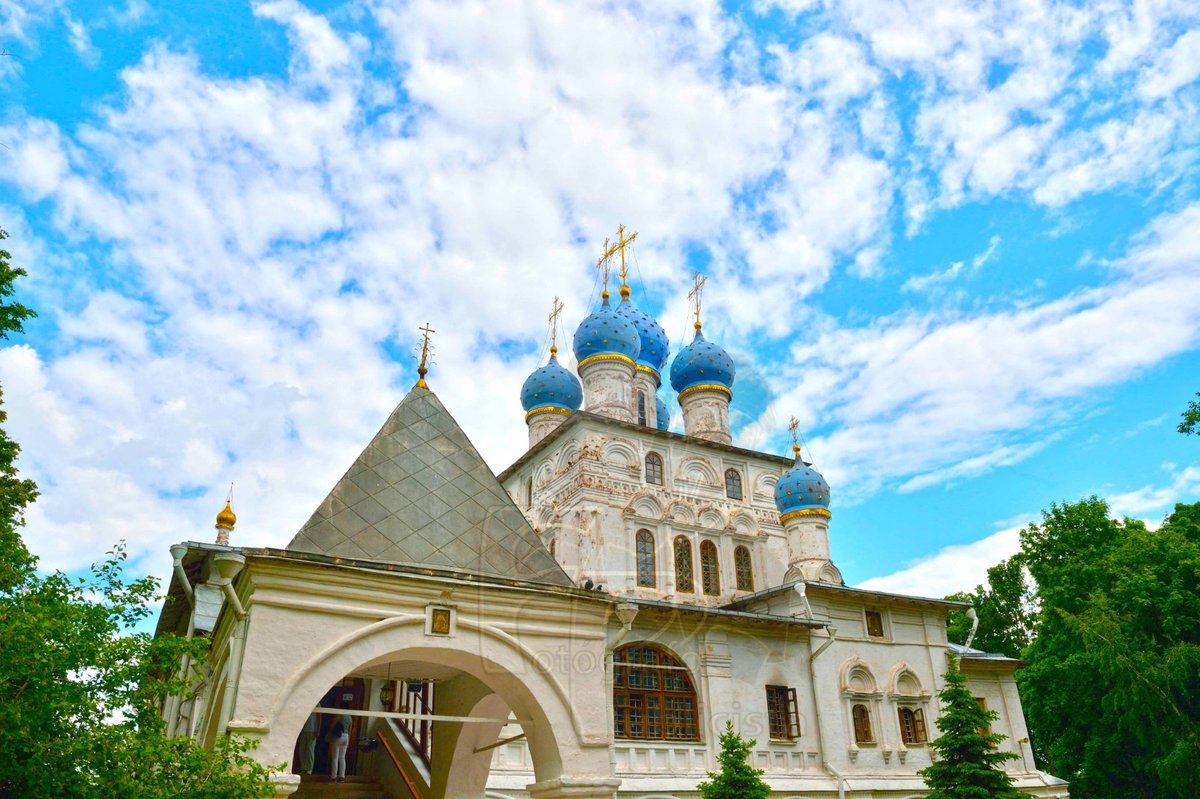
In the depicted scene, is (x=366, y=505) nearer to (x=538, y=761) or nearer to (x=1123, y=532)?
(x=538, y=761)

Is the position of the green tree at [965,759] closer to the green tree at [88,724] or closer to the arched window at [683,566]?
the arched window at [683,566]

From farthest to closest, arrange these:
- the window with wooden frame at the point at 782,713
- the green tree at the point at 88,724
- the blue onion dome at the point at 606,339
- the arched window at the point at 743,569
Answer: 1. the blue onion dome at the point at 606,339
2. the arched window at the point at 743,569
3. the window with wooden frame at the point at 782,713
4. the green tree at the point at 88,724

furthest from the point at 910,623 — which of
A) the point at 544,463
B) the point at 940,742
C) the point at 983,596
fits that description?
the point at 983,596

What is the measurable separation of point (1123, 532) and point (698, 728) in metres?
17.5

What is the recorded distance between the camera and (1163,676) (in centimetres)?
2000

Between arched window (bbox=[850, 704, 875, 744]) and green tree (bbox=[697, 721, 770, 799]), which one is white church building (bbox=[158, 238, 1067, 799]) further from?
green tree (bbox=[697, 721, 770, 799])

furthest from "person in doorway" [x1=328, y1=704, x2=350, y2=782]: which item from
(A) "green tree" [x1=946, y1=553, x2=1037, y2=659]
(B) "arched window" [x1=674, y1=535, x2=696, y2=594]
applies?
(A) "green tree" [x1=946, y1=553, x2=1037, y2=659]

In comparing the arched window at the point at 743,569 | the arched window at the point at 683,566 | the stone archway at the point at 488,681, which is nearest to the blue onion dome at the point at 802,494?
the arched window at the point at 743,569

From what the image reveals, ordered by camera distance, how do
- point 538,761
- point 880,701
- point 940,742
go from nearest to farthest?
point 538,761 → point 940,742 → point 880,701

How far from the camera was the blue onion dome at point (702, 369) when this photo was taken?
26.9 m

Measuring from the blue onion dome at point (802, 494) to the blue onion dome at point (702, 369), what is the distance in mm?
4377

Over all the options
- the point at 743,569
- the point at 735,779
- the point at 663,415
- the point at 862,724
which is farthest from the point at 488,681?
the point at 663,415

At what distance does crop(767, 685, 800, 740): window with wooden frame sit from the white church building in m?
0.04

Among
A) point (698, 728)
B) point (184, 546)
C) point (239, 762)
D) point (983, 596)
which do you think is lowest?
point (239, 762)
